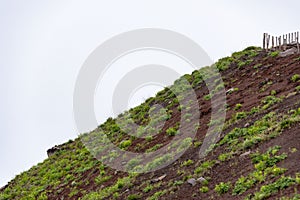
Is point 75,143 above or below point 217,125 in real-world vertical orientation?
above

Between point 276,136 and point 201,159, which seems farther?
point 201,159

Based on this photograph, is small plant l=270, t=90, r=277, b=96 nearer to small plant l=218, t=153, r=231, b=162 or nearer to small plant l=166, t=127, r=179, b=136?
small plant l=166, t=127, r=179, b=136

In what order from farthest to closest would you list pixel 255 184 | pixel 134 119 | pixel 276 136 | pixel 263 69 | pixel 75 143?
pixel 75 143
pixel 134 119
pixel 263 69
pixel 276 136
pixel 255 184

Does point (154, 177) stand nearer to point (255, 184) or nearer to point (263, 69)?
point (255, 184)

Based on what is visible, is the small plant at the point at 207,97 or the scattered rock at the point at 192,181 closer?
the scattered rock at the point at 192,181

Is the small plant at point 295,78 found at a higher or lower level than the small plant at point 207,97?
lower

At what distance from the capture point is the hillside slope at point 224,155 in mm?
16344

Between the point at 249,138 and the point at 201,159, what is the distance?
2.31m

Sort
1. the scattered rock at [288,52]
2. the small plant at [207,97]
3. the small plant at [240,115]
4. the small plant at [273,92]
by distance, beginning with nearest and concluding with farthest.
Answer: the small plant at [240,115] < the small plant at [273,92] < the small plant at [207,97] < the scattered rock at [288,52]

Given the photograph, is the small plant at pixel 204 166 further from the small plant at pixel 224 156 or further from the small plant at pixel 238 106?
the small plant at pixel 238 106

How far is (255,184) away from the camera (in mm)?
15570

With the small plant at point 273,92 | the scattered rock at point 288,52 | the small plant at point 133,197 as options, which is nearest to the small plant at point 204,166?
the small plant at point 133,197

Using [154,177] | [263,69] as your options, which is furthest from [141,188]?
[263,69]

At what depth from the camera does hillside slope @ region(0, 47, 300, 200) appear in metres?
16.3
